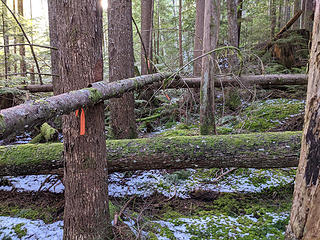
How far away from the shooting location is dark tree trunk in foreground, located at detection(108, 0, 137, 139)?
475 centimetres

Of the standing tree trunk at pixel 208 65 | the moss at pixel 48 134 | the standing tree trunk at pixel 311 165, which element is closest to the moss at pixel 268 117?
the standing tree trunk at pixel 208 65

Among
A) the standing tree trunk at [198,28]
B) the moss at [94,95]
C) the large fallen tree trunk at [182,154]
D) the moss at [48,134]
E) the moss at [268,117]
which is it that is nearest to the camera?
the moss at [94,95]

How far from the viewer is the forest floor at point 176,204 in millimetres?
2975

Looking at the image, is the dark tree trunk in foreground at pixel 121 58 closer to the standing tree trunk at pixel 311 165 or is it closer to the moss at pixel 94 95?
the moss at pixel 94 95

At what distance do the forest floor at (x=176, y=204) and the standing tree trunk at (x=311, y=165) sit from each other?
1399 millimetres

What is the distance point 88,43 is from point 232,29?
7492mm

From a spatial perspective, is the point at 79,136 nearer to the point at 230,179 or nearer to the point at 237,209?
the point at 237,209

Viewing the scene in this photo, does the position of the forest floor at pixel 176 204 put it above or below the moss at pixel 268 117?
below

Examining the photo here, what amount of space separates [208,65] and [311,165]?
10.6 feet

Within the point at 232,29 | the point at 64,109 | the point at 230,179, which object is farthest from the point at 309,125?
the point at 232,29

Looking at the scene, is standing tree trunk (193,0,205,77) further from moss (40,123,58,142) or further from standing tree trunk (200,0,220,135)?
moss (40,123,58,142)

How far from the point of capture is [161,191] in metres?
3.96

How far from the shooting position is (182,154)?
352 cm

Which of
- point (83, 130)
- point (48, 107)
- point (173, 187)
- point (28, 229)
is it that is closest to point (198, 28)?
point (173, 187)
